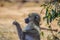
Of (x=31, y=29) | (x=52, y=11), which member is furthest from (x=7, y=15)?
(x=52, y=11)

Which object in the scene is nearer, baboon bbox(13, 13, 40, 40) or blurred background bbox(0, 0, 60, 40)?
baboon bbox(13, 13, 40, 40)

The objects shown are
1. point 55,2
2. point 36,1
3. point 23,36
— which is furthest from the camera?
point 36,1

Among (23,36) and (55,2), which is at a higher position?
(55,2)

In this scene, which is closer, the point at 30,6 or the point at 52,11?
the point at 52,11

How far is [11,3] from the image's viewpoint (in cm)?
1541

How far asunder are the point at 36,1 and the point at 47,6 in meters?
10.3

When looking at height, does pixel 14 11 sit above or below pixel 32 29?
below

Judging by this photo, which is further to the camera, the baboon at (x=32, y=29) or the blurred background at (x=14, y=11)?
the blurred background at (x=14, y=11)

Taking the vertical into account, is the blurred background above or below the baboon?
below

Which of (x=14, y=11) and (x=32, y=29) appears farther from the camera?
(x=14, y=11)

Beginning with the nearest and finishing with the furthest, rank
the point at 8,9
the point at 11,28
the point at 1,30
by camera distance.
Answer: the point at 1,30 < the point at 11,28 < the point at 8,9

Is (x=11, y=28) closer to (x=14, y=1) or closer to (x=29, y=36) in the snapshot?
(x=29, y=36)

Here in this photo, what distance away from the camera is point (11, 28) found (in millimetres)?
8938

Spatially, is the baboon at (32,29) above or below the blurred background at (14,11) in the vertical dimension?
above
